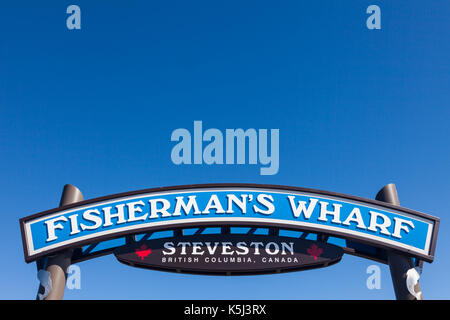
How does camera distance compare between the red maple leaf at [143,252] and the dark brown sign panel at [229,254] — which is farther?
the red maple leaf at [143,252]

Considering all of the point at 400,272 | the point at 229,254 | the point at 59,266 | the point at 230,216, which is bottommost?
the point at 400,272

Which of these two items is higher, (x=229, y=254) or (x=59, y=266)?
(x=229, y=254)

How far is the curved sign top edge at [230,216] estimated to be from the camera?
900 cm

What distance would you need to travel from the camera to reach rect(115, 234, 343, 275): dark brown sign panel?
8820 mm

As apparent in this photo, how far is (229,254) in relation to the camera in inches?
355

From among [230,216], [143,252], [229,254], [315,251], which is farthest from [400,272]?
[143,252]

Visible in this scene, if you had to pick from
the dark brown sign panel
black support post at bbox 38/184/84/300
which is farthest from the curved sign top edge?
the dark brown sign panel

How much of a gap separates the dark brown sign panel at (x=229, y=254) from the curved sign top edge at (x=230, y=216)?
1.26 ft

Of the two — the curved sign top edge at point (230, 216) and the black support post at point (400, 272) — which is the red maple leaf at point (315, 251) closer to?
the curved sign top edge at point (230, 216)

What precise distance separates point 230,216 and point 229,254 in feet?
2.74

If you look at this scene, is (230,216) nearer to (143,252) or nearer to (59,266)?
(143,252)

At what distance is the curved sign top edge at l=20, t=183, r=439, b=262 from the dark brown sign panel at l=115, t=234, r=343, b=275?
1.26ft

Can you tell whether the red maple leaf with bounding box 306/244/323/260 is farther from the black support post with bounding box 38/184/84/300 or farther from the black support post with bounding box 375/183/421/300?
the black support post with bounding box 38/184/84/300

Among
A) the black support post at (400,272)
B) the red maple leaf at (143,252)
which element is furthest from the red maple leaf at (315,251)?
the red maple leaf at (143,252)
